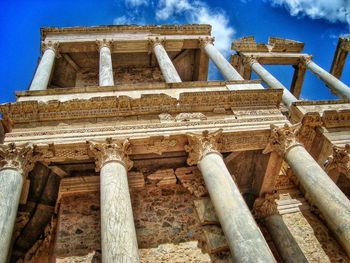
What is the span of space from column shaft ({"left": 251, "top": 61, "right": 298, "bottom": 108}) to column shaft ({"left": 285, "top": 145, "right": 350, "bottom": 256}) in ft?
13.8

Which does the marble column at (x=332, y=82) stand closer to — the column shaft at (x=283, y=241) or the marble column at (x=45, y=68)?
the column shaft at (x=283, y=241)

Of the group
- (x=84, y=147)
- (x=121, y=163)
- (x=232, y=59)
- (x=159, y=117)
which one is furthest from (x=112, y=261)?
(x=232, y=59)

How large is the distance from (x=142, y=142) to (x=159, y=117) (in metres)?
1.01

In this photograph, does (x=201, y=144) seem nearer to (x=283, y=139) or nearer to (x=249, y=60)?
(x=283, y=139)

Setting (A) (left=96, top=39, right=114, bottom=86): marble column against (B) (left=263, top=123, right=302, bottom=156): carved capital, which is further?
(A) (left=96, top=39, right=114, bottom=86): marble column

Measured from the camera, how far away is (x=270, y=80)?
13.1 m

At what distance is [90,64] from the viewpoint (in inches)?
582

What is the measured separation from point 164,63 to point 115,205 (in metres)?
6.96

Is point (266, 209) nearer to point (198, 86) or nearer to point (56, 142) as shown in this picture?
point (198, 86)

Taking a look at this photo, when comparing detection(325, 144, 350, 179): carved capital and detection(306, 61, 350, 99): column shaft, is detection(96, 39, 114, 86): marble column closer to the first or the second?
detection(325, 144, 350, 179): carved capital

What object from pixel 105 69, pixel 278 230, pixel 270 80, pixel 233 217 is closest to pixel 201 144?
pixel 233 217

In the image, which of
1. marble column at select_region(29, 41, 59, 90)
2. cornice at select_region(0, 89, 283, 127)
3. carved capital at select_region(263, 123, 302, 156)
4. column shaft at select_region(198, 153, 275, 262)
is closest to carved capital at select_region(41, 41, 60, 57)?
marble column at select_region(29, 41, 59, 90)

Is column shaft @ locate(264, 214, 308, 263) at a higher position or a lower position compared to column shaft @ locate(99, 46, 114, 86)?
lower

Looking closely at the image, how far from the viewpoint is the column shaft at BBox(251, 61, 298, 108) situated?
39.4ft
